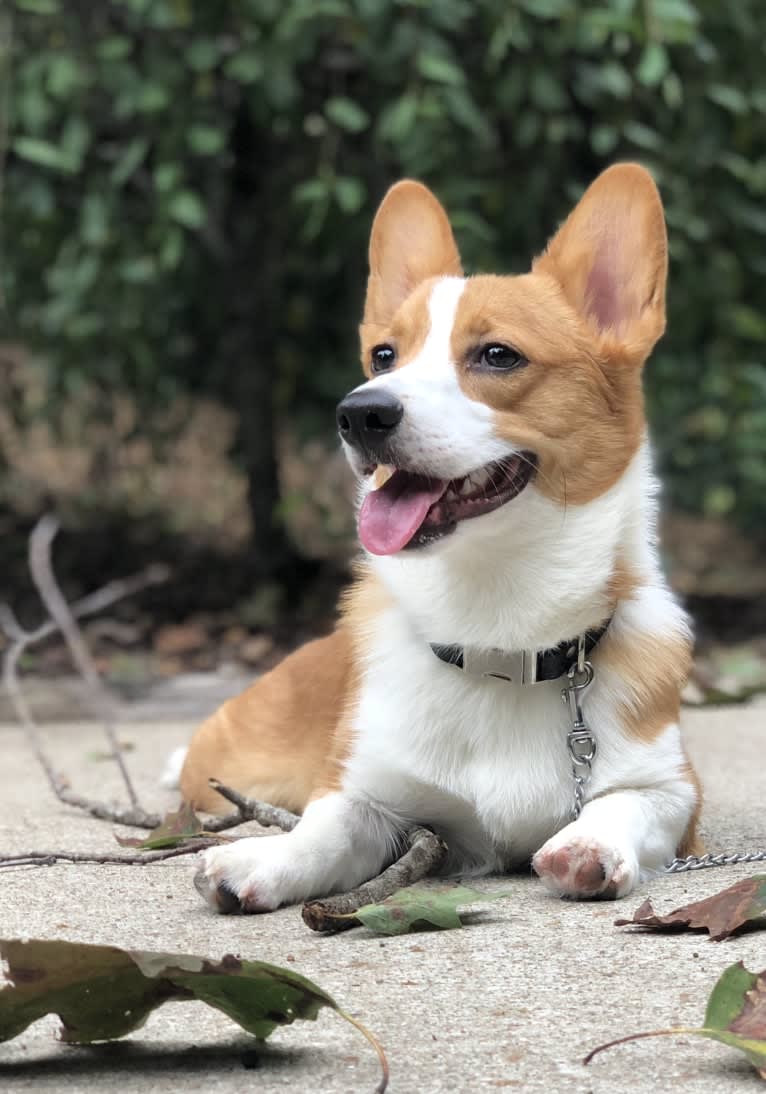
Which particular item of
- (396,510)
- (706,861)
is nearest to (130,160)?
(396,510)

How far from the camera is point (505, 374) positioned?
2.62 m

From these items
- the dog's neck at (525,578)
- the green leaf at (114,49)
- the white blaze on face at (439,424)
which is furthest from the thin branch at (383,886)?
the green leaf at (114,49)

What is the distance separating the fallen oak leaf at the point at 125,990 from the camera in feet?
5.43

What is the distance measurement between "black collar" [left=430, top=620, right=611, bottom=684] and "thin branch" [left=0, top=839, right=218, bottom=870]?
55cm

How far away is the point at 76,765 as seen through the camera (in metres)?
3.99

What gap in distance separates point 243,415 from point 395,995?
468cm

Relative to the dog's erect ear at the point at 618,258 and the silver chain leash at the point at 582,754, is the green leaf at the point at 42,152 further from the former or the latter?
the silver chain leash at the point at 582,754

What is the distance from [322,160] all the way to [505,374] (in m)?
3.01

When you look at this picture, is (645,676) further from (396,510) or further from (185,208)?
(185,208)

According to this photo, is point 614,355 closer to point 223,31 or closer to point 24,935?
point 24,935

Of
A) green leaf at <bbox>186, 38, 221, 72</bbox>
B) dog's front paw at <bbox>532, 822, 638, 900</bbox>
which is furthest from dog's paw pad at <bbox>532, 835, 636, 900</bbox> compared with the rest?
green leaf at <bbox>186, 38, 221, 72</bbox>

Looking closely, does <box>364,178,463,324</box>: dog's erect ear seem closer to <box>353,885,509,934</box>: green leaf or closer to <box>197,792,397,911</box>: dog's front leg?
<box>197,792,397,911</box>: dog's front leg

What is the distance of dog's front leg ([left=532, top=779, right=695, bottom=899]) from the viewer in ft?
7.62

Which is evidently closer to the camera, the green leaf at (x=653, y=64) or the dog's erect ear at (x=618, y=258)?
the dog's erect ear at (x=618, y=258)
